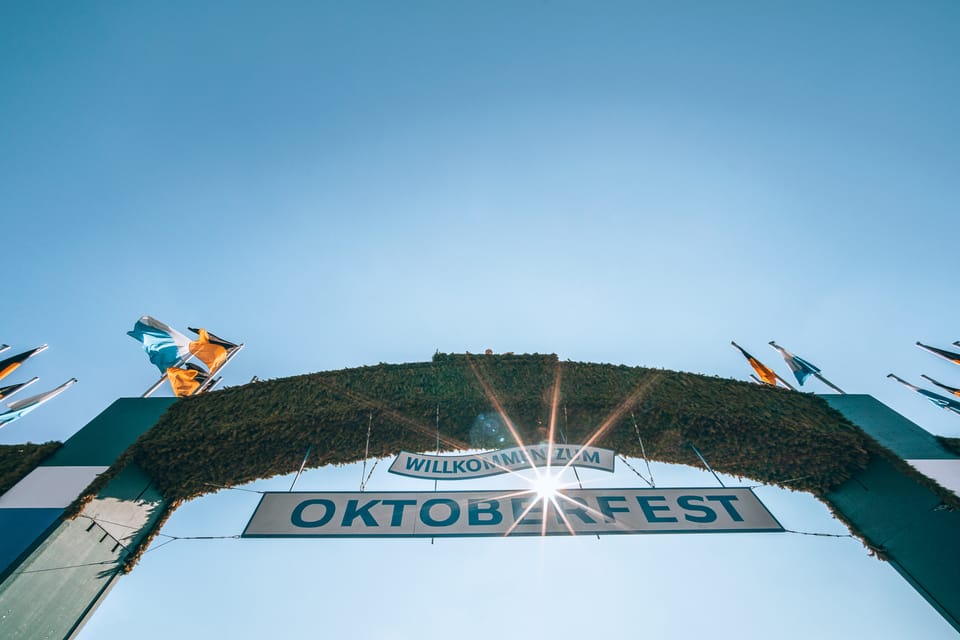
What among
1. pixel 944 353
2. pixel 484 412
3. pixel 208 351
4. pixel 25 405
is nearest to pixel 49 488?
pixel 25 405

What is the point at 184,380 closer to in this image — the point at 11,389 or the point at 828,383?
the point at 11,389

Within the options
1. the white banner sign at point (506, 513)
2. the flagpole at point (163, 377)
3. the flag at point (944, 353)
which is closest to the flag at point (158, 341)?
the flagpole at point (163, 377)

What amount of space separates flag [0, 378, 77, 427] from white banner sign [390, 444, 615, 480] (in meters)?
7.04

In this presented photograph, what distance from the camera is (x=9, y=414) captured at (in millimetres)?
7562

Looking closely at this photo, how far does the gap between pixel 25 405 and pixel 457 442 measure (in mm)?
7833

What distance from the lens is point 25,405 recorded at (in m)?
7.95

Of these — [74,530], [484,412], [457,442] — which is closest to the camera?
[74,530]

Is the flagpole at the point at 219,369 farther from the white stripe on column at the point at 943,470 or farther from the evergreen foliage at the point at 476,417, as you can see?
the white stripe on column at the point at 943,470

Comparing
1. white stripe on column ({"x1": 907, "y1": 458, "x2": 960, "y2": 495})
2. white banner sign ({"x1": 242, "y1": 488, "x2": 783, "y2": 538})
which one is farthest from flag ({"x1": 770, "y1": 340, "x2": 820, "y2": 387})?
white banner sign ({"x1": 242, "y1": 488, "x2": 783, "y2": 538})

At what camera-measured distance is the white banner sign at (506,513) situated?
18.0ft

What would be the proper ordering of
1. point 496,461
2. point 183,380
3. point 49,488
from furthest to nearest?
point 183,380 → point 49,488 → point 496,461

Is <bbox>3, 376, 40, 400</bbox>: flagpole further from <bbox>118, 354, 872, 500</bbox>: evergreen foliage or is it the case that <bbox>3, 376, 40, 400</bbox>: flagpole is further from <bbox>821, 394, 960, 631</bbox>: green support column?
<bbox>821, 394, 960, 631</bbox>: green support column

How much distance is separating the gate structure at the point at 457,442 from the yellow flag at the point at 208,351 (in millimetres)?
2237

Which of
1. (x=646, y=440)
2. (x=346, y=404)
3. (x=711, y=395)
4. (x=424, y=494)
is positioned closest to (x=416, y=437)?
(x=346, y=404)
